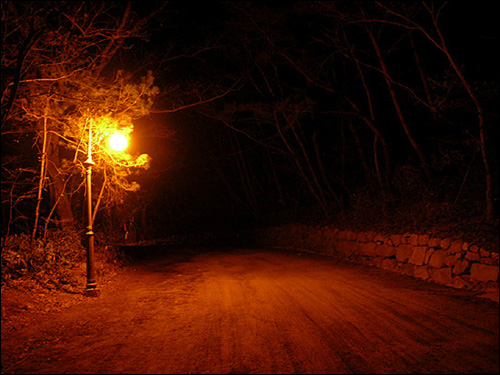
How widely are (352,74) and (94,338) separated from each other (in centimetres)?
1633

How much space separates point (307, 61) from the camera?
634 inches

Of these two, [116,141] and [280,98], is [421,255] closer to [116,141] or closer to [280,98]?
[116,141]

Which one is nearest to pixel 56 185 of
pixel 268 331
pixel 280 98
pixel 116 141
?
pixel 116 141

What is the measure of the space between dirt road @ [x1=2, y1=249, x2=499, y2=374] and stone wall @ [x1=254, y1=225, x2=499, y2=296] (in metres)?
0.47

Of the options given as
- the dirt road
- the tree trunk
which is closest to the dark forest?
the tree trunk

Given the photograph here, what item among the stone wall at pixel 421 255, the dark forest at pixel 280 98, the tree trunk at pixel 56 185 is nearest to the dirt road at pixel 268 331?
the stone wall at pixel 421 255

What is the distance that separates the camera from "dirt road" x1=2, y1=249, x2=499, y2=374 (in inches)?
188

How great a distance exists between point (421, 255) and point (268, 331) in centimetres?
564

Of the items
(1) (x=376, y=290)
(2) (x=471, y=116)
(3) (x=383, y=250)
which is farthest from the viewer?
(2) (x=471, y=116)

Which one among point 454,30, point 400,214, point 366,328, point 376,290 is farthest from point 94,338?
point 454,30

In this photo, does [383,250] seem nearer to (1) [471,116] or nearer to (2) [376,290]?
(2) [376,290]

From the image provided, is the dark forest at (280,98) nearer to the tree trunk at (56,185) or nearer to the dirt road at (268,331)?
the tree trunk at (56,185)

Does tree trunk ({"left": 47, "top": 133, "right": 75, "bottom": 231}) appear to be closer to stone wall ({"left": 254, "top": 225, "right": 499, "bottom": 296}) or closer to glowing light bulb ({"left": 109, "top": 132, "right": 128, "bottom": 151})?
glowing light bulb ({"left": 109, "top": 132, "right": 128, "bottom": 151})

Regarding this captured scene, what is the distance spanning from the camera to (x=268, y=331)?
596 cm
